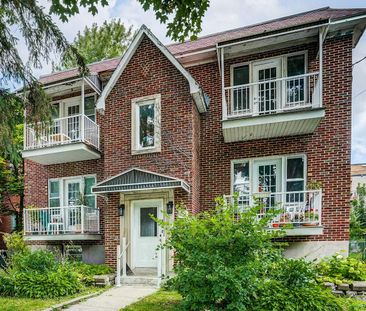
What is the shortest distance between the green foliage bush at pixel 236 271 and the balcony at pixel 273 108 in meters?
4.08

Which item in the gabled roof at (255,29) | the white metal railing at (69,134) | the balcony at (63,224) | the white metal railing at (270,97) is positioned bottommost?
the balcony at (63,224)

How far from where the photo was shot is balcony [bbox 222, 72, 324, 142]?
8.72 metres

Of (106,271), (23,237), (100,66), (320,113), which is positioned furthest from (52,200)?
(320,113)

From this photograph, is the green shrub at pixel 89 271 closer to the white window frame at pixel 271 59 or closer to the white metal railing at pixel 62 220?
the white metal railing at pixel 62 220

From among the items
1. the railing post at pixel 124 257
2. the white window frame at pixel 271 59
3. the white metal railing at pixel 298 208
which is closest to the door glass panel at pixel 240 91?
the white window frame at pixel 271 59

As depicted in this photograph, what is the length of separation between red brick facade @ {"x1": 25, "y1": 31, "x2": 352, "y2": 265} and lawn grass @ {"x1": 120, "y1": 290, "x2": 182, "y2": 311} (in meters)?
2.83

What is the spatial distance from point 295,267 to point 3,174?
635 inches

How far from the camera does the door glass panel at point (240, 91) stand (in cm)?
1015

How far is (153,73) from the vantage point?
1012 centimetres

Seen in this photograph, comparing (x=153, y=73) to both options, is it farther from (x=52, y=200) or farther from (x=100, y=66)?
(x=52, y=200)

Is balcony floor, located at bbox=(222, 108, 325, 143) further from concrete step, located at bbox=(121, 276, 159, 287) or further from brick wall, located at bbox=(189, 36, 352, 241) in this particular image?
concrete step, located at bbox=(121, 276, 159, 287)

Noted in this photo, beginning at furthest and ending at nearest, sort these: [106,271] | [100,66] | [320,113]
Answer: [100,66]
[106,271]
[320,113]

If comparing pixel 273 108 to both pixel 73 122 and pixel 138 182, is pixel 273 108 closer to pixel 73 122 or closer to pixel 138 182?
pixel 138 182

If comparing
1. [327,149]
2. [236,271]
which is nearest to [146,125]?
[327,149]
